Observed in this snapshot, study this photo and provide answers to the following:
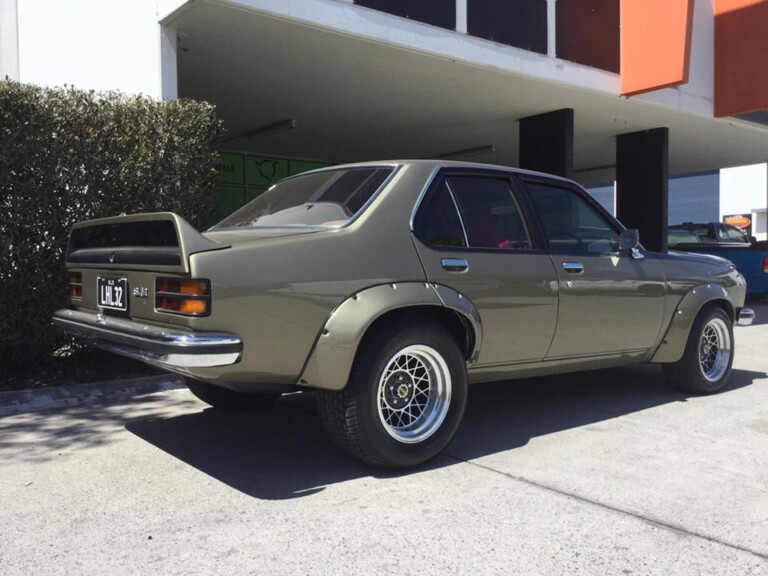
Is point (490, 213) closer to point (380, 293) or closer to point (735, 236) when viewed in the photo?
point (380, 293)

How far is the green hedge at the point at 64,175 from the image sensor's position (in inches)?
209

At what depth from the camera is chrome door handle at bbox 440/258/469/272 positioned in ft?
12.4

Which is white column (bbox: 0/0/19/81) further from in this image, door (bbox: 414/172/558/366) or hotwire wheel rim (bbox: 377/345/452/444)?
hotwire wheel rim (bbox: 377/345/452/444)

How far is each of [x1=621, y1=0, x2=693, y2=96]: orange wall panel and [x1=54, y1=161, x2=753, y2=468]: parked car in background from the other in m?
5.84

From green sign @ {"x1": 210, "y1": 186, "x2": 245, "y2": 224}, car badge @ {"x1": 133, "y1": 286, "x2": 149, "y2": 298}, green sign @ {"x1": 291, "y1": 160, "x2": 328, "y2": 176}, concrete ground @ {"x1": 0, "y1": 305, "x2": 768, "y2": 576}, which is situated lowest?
concrete ground @ {"x1": 0, "y1": 305, "x2": 768, "y2": 576}

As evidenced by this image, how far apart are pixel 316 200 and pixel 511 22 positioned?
6418 millimetres

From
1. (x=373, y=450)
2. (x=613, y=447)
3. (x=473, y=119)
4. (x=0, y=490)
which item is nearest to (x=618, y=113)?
(x=473, y=119)

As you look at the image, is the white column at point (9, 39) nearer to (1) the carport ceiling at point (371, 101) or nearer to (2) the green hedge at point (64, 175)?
(1) the carport ceiling at point (371, 101)

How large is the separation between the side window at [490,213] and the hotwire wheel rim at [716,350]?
2265 mm

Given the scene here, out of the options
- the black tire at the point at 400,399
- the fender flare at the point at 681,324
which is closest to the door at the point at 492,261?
the black tire at the point at 400,399

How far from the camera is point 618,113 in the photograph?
467 inches

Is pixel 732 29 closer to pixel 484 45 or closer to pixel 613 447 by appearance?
pixel 484 45

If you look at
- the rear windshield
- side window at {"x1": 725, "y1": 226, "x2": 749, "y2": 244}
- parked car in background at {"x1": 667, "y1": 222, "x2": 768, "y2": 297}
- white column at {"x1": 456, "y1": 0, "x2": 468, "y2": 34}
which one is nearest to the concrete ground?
the rear windshield

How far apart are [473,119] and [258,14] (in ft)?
20.4
